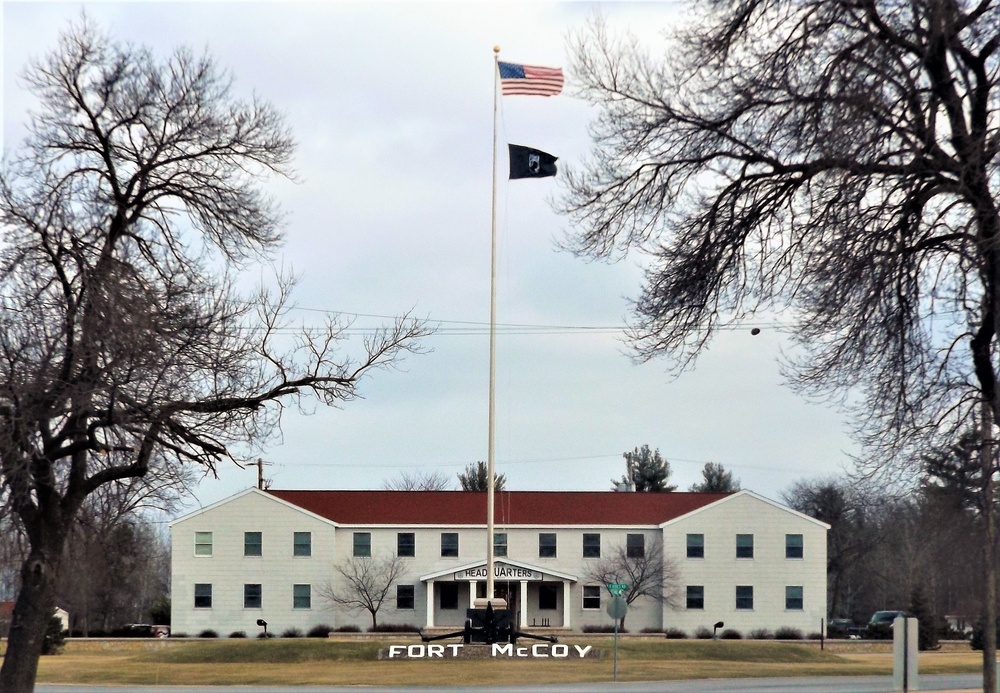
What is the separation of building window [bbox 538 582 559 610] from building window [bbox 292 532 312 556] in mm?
12464

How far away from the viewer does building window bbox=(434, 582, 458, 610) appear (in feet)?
221

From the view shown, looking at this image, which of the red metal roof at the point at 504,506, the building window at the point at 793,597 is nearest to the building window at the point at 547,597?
the red metal roof at the point at 504,506

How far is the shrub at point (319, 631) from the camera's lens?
64.7m

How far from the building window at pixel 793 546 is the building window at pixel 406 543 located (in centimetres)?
1982

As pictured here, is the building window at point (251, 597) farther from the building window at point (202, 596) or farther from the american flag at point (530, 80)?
the american flag at point (530, 80)

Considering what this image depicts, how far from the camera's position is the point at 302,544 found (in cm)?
6662

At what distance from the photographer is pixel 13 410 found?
52.7 ft

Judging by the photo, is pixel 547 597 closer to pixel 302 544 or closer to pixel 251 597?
pixel 302 544

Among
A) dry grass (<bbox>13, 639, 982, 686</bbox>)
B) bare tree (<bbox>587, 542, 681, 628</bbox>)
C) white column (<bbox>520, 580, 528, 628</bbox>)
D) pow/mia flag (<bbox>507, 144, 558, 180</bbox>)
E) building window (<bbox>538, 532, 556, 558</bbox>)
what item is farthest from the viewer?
building window (<bbox>538, 532, 556, 558</bbox>)

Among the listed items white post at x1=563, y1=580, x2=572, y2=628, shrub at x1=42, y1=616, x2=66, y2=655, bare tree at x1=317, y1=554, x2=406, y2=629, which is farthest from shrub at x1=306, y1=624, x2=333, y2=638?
shrub at x1=42, y1=616, x2=66, y2=655

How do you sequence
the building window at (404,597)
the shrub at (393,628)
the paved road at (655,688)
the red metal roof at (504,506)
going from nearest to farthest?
the paved road at (655,688) → the shrub at (393,628) → the building window at (404,597) → the red metal roof at (504,506)

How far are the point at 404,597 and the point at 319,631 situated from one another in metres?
4.77

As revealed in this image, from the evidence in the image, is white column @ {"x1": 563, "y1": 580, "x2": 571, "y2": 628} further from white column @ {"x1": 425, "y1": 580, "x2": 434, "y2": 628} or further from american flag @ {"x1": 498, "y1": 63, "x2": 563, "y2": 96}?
american flag @ {"x1": 498, "y1": 63, "x2": 563, "y2": 96}

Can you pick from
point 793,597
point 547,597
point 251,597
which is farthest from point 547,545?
point 251,597
